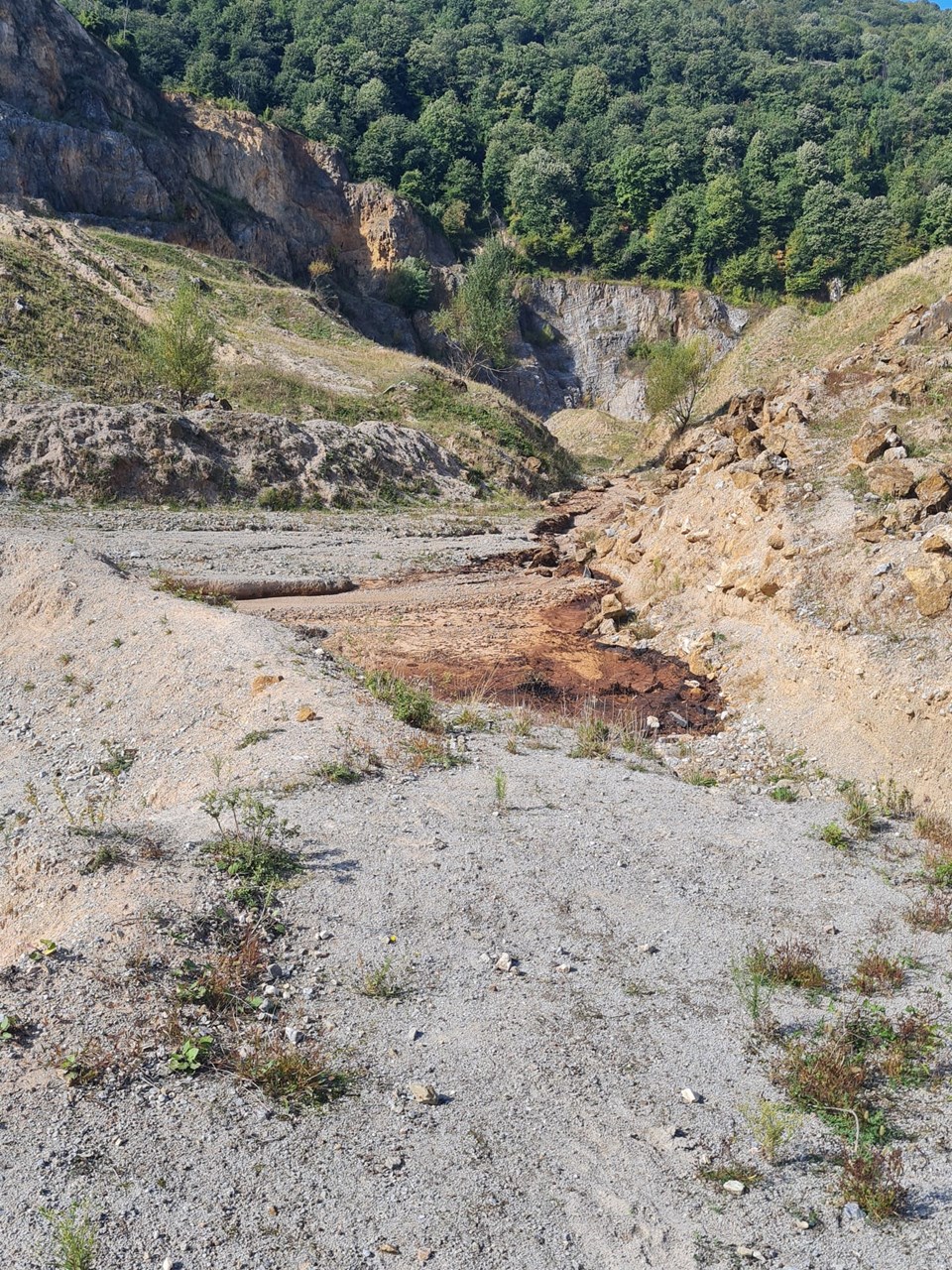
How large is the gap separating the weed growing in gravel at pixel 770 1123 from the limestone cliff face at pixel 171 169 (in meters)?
54.9

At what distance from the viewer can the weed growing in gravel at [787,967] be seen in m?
6.34

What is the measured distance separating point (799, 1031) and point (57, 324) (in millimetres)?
35066

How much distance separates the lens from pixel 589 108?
91875 millimetres

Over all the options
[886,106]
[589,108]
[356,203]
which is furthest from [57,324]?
[886,106]

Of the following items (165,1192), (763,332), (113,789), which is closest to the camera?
(165,1192)

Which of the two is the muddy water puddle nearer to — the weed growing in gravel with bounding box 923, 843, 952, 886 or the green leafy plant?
the weed growing in gravel with bounding box 923, 843, 952, 886

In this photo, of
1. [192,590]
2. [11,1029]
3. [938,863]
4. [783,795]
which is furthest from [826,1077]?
[192,590]

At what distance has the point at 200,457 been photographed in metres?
25.6

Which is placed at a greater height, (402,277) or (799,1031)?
(402,277)

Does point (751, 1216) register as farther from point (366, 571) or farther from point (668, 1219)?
point (366, 571)

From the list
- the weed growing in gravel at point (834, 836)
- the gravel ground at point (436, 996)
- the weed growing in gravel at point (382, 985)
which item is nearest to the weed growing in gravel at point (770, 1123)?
the gravel ground at point (436, 996)

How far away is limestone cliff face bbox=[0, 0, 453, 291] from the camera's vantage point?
51281 mm

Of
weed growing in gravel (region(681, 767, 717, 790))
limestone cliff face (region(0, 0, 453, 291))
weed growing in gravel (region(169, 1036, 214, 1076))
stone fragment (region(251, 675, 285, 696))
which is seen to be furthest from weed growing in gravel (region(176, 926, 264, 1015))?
limestone cliff face (region(0, 0, 453, 291))

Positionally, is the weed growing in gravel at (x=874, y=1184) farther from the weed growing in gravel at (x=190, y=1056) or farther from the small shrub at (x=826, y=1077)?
the weed growing in gravel at (x=190, y=1056)
